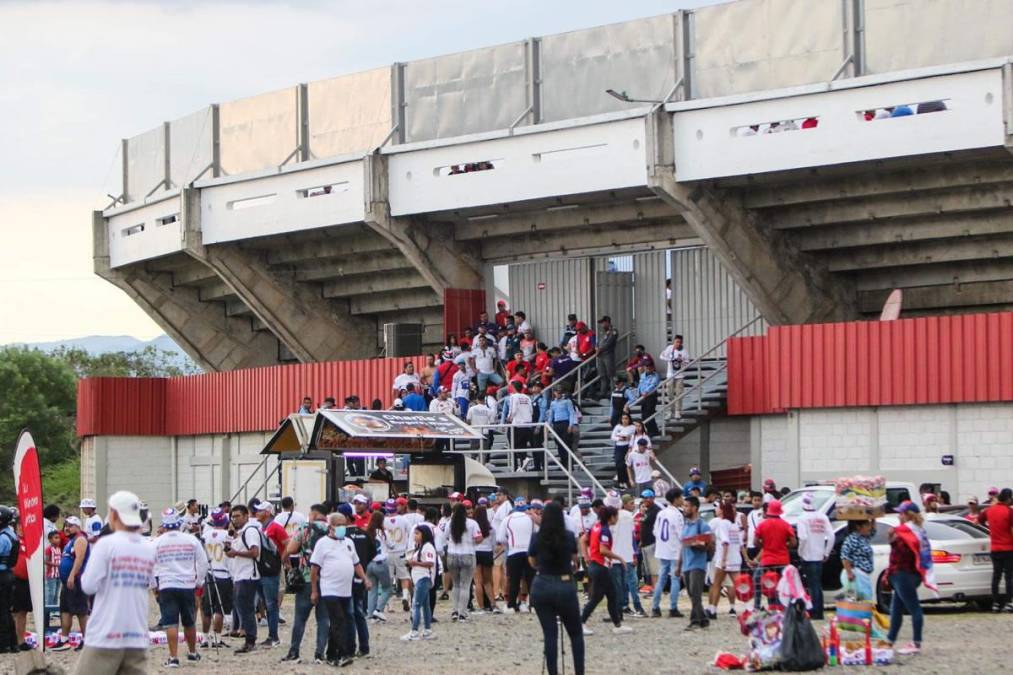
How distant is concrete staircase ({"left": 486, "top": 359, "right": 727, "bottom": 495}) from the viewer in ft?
110

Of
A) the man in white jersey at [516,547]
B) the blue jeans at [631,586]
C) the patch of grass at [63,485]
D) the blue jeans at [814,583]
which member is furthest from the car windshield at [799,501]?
the patch of grass at [63,485]

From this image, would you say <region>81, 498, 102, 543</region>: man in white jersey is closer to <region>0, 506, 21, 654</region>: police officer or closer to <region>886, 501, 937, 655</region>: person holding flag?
<region>0, 506, 21, 654</region>: police officer

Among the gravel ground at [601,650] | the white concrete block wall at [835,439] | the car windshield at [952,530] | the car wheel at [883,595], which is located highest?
the white concrete block wall at [835,439]

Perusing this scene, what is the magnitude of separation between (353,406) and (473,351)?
4.22 meters

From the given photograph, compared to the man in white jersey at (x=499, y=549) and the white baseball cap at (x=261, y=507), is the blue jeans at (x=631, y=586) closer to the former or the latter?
the man in white jersey at (x=499, y=549)

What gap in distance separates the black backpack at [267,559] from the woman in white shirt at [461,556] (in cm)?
329

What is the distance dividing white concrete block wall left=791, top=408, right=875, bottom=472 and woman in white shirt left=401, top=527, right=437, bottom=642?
11.6 m

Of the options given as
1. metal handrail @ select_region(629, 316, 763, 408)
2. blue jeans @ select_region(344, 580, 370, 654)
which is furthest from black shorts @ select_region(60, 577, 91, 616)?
metal handrail @ select_region(629, 316, 763, 408)

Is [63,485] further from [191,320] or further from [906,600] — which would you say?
[906,600]

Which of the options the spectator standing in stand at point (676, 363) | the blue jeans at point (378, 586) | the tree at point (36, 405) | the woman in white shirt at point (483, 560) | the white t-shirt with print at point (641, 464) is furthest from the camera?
Answer: the tree at point (36, 405)

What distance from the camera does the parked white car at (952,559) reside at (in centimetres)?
2268

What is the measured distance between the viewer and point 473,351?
37438 millimetres

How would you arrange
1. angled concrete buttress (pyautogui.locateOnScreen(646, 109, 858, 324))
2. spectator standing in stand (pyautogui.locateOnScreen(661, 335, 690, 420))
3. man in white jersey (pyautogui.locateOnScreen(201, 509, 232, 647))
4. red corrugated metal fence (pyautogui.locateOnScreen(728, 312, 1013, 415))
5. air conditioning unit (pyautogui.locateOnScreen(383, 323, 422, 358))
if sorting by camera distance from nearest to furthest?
man in white jersey (pyautogui.locateOnScreen(201, 509, 232, 647))
red corrugated metal fence (pyautogui.locateOnScreen(728, 312, 1013, 415))
angled concrete buttress (pyautogui.locateOnScreen(646, 109, 858, 324))
spectator standing in stand (pyautogui.locateOnScreen(661, 335, 690, 420))
air conditioning unit (pyautogui.locateOnScreen(383, 323, 422, 358))

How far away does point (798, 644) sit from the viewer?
56.7ft
